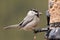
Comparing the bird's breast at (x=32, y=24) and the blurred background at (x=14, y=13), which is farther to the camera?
the blurred background at (x=14, y=13)

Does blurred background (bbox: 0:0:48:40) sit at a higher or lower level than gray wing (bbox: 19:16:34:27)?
lower

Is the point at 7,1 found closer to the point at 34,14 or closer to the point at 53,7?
the point at 34,14

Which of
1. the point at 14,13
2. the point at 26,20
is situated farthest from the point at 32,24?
the point at 14,13

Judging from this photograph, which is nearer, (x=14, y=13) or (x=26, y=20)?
(x=26, y=20)

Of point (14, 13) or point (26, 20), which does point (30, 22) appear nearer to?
point (26, 20)

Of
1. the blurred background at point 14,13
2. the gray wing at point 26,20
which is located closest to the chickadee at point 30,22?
the gray wing at point 26,20

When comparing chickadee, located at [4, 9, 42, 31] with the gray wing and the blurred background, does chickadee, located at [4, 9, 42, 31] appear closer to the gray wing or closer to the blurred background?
the gray wing

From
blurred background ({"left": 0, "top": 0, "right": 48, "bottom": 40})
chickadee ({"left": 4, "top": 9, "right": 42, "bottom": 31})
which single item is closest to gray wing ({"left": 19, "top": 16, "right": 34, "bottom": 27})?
chickadee ({"left": 4, "top": 9, "right": 42, "bottom": 31})

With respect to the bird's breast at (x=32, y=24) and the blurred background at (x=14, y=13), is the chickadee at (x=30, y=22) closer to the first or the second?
the bird's breast at (x=32, y=24)

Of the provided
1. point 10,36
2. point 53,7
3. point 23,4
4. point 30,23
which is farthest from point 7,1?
point 53,7

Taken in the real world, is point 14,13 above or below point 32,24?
below

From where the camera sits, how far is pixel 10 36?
9.36 meters

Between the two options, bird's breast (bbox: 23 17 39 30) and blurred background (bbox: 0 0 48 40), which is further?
blurred background (bbox: 0 0 48 40)

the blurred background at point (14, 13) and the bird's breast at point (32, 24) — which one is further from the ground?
the bird's breast at point (32, 24)
